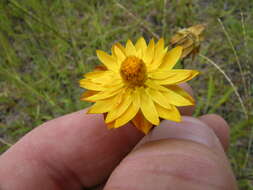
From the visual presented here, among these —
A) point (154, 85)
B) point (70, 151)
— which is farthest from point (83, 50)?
point (154, 85)

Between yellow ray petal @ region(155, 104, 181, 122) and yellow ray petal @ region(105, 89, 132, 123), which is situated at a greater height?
yellow ray petal @ region(105, 89, 132, 123)

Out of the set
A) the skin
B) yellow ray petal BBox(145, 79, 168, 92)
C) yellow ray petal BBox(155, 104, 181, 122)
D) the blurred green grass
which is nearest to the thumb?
the skin

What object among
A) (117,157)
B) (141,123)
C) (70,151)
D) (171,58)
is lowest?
(117,157)

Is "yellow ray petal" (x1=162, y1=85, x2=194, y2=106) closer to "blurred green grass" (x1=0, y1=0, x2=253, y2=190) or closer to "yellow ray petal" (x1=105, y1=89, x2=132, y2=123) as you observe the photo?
"yellow ray petal" (x1=105, y1=89, x2=132, y2=123)

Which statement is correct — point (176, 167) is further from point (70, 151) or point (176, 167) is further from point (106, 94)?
point (70, 151)

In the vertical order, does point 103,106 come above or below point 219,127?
above

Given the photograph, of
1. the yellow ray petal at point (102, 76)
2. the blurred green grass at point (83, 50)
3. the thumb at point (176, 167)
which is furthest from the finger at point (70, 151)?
the blurred green grass at point (83, 50)

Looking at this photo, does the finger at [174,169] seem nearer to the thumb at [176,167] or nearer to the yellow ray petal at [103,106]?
the thumb at [176,167]
